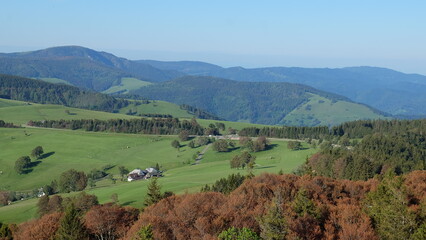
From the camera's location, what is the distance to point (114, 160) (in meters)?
149

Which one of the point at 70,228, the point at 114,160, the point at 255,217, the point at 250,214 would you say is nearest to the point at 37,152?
the point at 114,160

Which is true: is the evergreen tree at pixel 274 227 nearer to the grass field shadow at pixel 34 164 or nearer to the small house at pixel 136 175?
the small house at pixel 136 175

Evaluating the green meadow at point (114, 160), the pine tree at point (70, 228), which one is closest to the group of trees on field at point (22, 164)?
the green meadow at point (114, 160)

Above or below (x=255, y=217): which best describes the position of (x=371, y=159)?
below

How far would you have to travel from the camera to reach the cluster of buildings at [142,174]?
124938 mm

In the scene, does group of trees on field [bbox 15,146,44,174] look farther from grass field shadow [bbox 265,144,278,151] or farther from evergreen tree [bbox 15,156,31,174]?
grass field shadow [bbox 265,144,278,151]

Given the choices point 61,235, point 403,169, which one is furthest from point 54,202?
point 403,169

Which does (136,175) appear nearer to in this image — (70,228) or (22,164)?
(22,164)

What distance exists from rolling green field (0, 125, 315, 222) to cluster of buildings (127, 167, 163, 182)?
426cm

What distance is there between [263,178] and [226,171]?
143 ft

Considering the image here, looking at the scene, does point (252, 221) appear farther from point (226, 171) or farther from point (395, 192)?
point (226, 171)

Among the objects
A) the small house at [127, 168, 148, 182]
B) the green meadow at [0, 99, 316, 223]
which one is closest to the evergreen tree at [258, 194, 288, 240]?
the green meadow at [0, 99, 316, 223]

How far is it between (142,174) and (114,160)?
25.5 m

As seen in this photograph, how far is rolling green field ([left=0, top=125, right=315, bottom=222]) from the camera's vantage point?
99100mm
